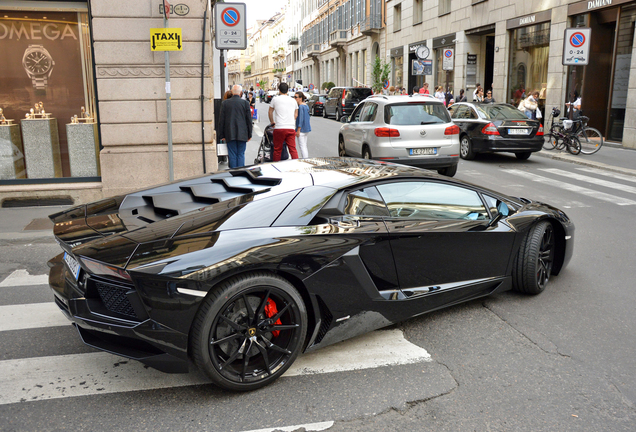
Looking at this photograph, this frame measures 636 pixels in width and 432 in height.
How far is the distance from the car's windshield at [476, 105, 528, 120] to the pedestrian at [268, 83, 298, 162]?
5500 mm

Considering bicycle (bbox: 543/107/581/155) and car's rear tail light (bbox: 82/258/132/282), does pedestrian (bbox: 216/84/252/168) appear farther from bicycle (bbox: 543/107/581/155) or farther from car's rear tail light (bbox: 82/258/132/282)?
bicycle (bbox: 543/107/581/155)

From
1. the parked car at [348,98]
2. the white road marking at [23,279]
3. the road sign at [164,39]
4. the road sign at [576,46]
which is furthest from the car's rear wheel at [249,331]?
the parked car at [348,98]

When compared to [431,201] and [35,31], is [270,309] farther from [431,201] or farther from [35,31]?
[35,31]

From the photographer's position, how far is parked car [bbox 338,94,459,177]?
35.9 feet

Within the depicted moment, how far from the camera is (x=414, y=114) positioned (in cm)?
1118

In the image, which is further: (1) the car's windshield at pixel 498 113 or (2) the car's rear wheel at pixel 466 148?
(2) the car's rear wheel at pixel 466 148

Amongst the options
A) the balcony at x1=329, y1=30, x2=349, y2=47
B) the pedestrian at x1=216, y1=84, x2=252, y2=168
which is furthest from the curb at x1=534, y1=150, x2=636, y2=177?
the balcony at x1=329, y1=30, x2=349, y2=47

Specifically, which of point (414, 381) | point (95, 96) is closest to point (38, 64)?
point (95, 96)

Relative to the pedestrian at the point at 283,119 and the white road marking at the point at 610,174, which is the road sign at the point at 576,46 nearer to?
the white road marking at the point at 610,174

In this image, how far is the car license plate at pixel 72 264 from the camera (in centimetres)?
334

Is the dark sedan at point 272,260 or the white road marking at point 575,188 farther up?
the dark sedan at point 272,260

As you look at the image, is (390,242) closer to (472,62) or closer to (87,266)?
(87,266)

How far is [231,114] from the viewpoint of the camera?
10680mm

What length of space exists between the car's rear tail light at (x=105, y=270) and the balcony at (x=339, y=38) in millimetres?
54042
